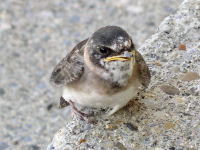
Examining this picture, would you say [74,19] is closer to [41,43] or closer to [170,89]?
[41,43]

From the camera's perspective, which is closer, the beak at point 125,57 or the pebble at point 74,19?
the beak at point 125,57

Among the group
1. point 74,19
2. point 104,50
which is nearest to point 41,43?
point 74,19

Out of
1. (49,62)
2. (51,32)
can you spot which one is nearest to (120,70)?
(49,62)

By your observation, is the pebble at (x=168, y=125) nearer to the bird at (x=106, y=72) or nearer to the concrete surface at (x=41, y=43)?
the bird at (x=106, y=72)

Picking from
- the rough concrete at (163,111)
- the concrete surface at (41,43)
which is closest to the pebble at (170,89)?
the rough concrete at (163,111)

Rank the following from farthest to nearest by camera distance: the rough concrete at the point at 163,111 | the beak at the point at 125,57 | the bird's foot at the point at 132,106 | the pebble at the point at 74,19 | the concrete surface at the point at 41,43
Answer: the pebble at the point at 74,19
the concrete surface at the point at 41,43
the bird's foot at the point at 132,106
the rough concrete at the point at 163,111
the beak at the point at 125,57

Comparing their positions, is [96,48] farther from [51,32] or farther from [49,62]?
[51,32]
